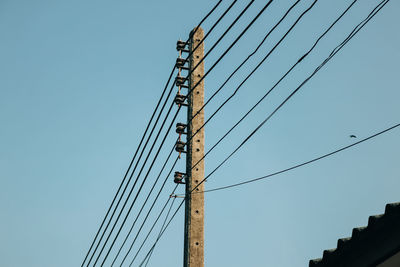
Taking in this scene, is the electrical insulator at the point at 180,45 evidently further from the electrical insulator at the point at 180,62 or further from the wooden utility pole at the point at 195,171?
the electrical insulator at the point at 180,62

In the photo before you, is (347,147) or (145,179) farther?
(145,179)

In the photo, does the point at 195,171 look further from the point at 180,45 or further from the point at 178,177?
the point at 180,45

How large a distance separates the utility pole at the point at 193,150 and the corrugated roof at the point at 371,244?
2010 mm

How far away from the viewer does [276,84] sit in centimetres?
681

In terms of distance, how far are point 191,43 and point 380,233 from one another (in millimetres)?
4733

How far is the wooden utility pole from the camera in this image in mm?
7398

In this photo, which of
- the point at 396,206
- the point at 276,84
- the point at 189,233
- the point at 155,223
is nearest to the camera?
the point at 396,206

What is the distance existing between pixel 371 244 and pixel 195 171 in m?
3.12

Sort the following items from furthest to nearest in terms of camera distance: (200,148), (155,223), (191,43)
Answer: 1. (155,223)
2. (191,43)
3. (200,148)

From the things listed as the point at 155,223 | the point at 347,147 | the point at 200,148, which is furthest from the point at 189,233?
the point at 347,147

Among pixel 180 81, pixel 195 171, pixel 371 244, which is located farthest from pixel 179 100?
pixel 371 244

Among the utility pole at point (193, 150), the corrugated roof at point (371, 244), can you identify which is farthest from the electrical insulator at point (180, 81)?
the corrugated roof at point (371, 244)

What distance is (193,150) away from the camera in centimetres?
815

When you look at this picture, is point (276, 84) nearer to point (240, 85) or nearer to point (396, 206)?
point (240, 85)
